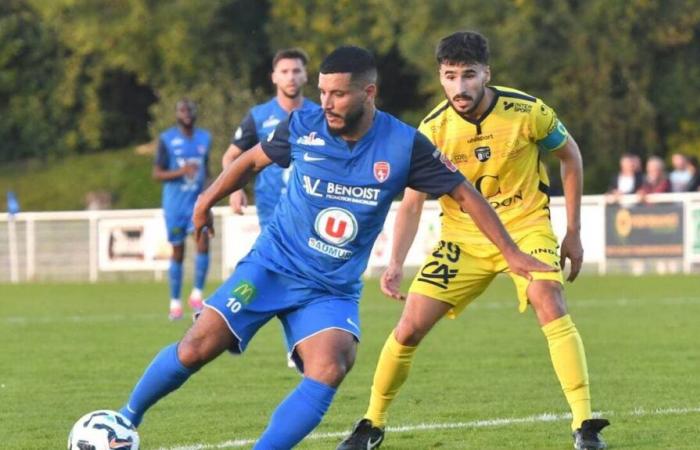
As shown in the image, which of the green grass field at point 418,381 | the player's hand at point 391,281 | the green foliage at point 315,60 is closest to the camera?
the player's hand at point 391,281

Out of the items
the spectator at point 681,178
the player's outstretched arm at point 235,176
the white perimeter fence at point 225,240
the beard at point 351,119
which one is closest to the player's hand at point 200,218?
the player's outstretched arm at point 235,176

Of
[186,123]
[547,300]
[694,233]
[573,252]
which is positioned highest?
[186,123]

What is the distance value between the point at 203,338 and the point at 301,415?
2.07 feet

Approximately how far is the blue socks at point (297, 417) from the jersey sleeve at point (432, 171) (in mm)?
998

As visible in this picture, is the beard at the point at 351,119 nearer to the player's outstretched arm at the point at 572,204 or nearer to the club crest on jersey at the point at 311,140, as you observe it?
the club crest on jersey at the point at 311,140

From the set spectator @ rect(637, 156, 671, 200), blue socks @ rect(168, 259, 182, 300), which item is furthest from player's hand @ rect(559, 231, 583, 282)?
spectator @ rect(637, 156, 671, 200)

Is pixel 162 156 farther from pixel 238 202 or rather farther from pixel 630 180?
pixel 630 180

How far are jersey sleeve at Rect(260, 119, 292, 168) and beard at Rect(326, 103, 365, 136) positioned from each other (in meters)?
0.25

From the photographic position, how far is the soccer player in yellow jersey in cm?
779

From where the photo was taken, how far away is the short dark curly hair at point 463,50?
7656 mm

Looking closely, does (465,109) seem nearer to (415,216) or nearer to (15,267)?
(415,216)

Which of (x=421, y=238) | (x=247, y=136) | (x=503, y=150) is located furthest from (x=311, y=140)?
(x=421, y=238)

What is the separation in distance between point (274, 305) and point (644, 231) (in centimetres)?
1733

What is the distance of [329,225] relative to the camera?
22.4 feet
